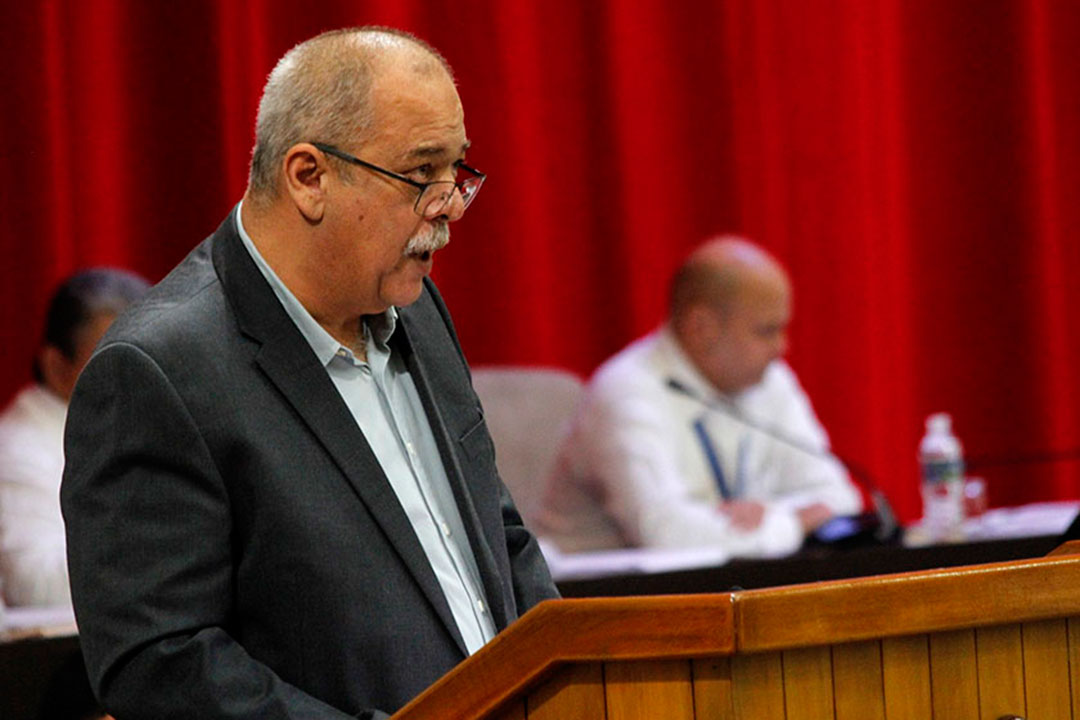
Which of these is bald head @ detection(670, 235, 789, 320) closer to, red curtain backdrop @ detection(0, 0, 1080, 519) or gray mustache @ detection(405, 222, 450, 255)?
red curtain backdrop @ detection(0, 0, 1080, 519)

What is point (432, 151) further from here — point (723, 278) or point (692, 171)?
point (692, 171)

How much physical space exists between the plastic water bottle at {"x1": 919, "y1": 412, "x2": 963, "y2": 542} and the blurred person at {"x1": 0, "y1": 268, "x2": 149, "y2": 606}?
1.71 meters

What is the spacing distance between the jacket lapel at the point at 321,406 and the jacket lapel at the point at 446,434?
10 centimetres

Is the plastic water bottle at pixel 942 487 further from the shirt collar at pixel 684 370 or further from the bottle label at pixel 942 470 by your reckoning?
the shirt collar at pixel 684 370

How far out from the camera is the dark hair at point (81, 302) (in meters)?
3.23

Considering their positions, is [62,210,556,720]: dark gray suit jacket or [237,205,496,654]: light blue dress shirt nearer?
[62,210,556,720]: dark gray suit jacket

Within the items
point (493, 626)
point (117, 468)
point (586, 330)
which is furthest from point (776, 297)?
point (117, 468)

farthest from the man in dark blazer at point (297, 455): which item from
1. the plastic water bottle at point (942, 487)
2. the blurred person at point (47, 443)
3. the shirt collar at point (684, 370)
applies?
the shirt collar at point (684, 370)

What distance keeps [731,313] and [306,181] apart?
2.41 m

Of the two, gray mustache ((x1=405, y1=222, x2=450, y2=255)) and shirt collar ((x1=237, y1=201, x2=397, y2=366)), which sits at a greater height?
gray mustache ((x1=405, y1=222, x2=450, y2=255))

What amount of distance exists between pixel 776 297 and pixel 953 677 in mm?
2742

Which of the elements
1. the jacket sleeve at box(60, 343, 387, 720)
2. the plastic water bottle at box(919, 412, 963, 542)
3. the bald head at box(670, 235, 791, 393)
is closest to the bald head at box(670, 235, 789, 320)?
the bald head at box(670, 235, 791, 393)

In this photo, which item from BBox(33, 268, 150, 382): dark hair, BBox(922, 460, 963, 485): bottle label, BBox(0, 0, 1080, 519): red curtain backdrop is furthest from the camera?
BBox(0, 0, 1080, 519): red curtain backdrop

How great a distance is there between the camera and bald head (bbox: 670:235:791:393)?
3.82 metres
